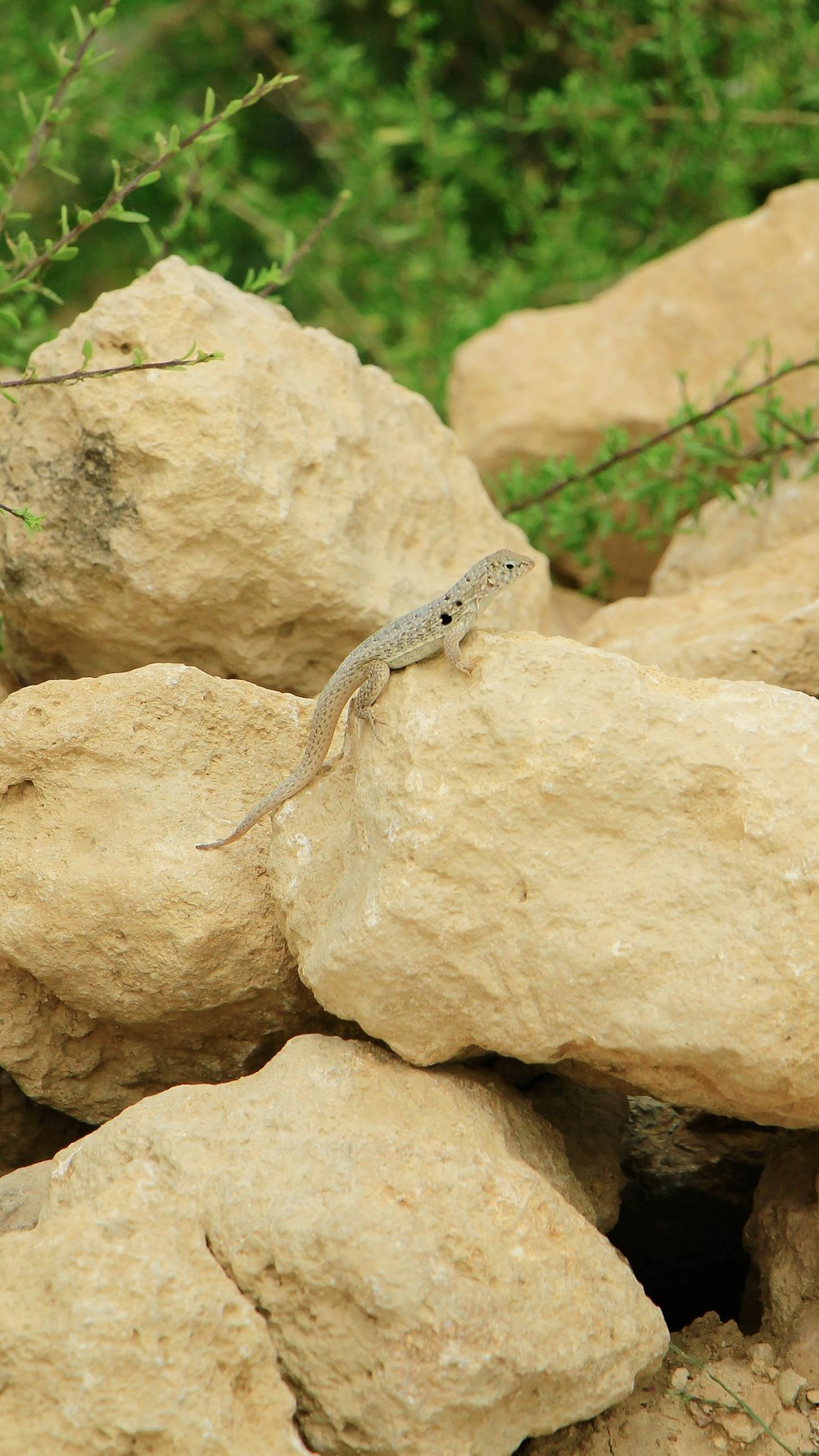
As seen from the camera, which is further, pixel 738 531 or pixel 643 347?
pixel 643 347

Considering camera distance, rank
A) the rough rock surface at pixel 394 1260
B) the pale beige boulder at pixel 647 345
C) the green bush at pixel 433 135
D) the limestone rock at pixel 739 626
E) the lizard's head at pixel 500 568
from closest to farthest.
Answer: the rough rock surface at pixel 394 1260 → the lizard's head at pixel 500 568 → the limestone rock at pixel 739 626 → the pale beige boulder at pixel 647 345 → the green bush at pixel 433 135

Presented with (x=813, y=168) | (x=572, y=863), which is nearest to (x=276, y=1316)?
(x=572, y=863)

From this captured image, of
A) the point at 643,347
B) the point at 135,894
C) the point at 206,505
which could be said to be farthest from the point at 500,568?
the point at 643,347

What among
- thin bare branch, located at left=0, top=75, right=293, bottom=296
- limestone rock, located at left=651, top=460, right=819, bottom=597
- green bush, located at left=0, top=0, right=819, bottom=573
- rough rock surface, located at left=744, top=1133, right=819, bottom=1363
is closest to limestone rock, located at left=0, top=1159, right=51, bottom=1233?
rough rock surface, located at left=744, top=1133, right=819, bottom=1363

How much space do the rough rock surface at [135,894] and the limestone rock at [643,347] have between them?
3157mm

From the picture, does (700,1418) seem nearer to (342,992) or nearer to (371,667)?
(342,992)

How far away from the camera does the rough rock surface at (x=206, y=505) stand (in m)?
4.37

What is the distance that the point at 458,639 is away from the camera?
151 inches

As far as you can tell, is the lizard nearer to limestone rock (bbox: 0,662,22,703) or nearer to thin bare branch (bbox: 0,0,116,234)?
limestone rock (bbox: 0,662,22,703)

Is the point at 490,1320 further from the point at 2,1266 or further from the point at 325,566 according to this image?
the point at 325,566

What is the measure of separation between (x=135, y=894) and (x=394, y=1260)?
4.26 ft

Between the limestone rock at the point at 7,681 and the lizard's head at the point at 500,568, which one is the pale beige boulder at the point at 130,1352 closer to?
the lizard's head at the point at 500,568

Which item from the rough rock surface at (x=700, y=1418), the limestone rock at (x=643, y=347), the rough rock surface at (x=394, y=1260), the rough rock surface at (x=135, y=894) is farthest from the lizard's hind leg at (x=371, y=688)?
the limestone rock at (x=643, y=347)

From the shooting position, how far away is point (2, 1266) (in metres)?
2.93
